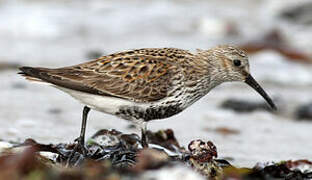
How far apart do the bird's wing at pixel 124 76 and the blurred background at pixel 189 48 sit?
80cm

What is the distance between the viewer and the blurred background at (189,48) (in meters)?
6.57

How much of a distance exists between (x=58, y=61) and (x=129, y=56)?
3.69 meters

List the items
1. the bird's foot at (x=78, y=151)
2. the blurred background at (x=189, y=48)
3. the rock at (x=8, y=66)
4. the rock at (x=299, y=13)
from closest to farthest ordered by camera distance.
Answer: the bird's foot at (x=78, y=151), the blurred background at (x=189, y=48), the rock at (x=8, y=66), the rock at (x=299, y=13)

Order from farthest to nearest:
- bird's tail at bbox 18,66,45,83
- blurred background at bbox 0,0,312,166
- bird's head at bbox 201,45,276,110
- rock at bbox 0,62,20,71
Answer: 1. rock at bbox 0,62,20,71
2. blurred background at bbox 0,0,312,166
3. bird's head at bbox 201,45,276,110
4. bird's tail at bbox 18,66,45,83

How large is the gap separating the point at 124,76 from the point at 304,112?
9.52 feet

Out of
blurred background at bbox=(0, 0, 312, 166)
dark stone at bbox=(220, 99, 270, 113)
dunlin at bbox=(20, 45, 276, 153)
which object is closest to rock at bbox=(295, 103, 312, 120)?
blurred background at bbox=(0, 0, 312, 166)

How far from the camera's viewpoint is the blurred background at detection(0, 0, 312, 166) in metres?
6.57

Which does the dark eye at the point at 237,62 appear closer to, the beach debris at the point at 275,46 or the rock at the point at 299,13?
the beach debris at the point at 275,46

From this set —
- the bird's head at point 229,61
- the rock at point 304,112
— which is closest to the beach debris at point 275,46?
the rock at point 304,112

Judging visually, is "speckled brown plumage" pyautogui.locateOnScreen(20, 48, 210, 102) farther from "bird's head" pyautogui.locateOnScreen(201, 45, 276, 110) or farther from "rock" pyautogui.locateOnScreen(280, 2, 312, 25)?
"rock" pyautogui.locateOnScreen(280, 2, 312, 25)

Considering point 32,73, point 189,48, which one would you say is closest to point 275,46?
point 189,48

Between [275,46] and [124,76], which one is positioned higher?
[275,46]

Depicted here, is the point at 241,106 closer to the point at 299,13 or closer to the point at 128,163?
the point at 128,163

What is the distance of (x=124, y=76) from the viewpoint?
536 centimetres
